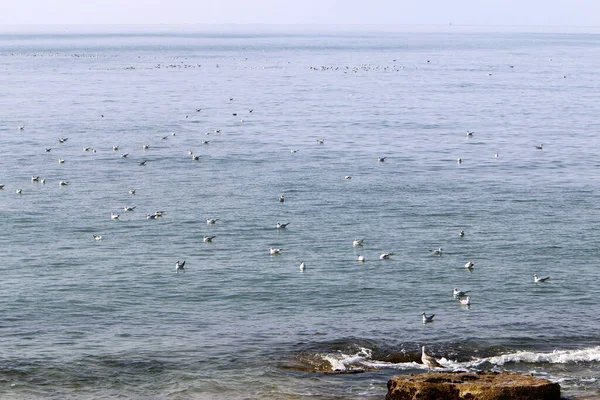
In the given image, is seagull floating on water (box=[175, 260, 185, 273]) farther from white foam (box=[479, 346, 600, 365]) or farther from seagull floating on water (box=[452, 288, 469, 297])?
white foam (box=[479, 346, 600, 365])

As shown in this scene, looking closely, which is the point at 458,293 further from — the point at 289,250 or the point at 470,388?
the point at 470,388

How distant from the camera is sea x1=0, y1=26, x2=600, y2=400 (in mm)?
38312

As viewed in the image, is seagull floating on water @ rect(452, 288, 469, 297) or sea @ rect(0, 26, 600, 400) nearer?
sea @ rect(0, 26, 600, 400)

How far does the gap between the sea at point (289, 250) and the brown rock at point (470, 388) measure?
123 inches

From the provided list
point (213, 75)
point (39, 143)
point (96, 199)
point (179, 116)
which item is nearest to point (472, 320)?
point (96, 199)

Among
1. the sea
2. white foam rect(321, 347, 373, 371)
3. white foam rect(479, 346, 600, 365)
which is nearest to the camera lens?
white foam rect(321, 347, 373, 371)

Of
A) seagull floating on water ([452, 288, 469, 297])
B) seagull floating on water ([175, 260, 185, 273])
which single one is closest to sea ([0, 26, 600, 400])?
seagull floating on water ([175, 260, 185, 273])

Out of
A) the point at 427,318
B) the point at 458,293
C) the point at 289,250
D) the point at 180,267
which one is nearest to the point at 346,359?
the point at 427,318

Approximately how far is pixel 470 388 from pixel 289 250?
24947mm

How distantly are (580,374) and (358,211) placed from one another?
27.6m

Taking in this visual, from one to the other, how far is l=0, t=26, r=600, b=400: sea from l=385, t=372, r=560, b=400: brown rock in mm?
3137

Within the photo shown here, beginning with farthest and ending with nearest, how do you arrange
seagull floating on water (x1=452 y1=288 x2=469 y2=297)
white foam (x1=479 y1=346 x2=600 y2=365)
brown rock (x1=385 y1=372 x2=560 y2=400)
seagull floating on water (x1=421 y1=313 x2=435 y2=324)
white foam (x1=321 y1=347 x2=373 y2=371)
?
seagull floating on water (x1=452 y1=288 x2=469 y2=297), seagull floating on water (x1=421 y1=313 x2=435 y2=324), white foam (x1=479 y1=346 x2=600 y2=365), white foam (x1=321 y1=347 x2=373 y2=371), brown rock (x1=385 y1=372 x2=560 y2=400)

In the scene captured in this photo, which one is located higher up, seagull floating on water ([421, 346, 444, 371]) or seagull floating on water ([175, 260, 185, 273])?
seagull floating on water ([175, 260, 185, 273])

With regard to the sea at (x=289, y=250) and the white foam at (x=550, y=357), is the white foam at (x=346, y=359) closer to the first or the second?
the sea at (x=289, y=250)
